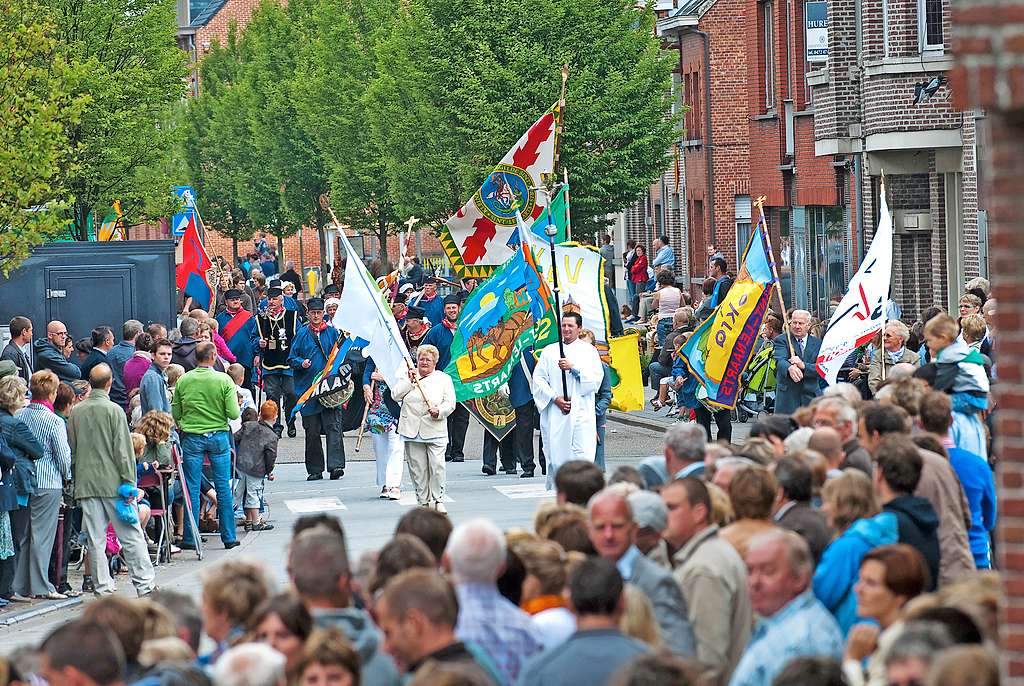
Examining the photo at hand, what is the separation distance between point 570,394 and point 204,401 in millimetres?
3545

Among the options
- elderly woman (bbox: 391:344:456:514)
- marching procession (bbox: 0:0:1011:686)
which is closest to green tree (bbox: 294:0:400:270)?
marching procession (bbox: 0:0:1011:686)

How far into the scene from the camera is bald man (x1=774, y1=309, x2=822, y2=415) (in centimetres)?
1920

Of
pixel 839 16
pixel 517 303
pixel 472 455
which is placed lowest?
pixel 472 455

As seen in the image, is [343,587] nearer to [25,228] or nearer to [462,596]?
[462,596]

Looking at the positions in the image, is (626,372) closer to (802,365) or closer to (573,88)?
(802,365)

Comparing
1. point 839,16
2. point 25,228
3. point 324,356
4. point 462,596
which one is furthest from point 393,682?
point 839,16

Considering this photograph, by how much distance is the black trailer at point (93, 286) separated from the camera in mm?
25844

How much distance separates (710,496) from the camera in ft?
29.9

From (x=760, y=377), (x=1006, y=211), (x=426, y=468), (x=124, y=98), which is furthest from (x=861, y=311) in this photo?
(x=124, y=98)

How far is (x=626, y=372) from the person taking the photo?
22203 mm

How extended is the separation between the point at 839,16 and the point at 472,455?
999 centimetres

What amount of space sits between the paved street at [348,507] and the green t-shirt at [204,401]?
A: 1.22 m

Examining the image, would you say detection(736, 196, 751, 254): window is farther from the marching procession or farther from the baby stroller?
the baby stroller

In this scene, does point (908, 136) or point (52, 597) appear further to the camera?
point (908, 136)
